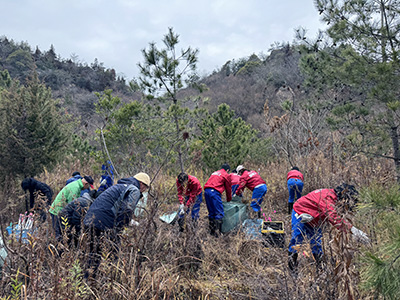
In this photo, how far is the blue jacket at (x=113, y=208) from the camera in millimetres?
3971

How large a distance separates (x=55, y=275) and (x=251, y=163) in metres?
10.1

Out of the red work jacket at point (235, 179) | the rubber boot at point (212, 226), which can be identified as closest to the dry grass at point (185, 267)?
the rubber boot at point (212, 226)

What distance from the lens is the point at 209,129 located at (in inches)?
399

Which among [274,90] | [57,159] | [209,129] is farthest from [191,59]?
[274,90]

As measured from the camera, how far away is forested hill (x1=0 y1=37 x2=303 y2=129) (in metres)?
30.0

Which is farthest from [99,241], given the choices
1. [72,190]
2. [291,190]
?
[291,190]

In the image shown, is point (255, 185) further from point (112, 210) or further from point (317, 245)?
point (112, 210)

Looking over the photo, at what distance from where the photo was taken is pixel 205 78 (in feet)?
152

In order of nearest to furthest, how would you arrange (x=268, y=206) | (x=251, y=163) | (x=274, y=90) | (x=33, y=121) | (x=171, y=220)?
(x=171, y=220) → (x=268, y=206) → (x=33, y=121) → (x=251, y=163) → (x=274, y=90)

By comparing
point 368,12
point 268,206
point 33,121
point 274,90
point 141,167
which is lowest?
point 268,206

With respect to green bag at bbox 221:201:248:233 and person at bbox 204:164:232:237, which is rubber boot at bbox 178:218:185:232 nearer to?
person at bbox 204:164:232:237

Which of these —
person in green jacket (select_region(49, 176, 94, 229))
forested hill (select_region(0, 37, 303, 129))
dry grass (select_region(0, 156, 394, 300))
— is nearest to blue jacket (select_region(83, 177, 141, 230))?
dry grass (select_region(0, 156, 394, 300))

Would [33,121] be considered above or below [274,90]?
below

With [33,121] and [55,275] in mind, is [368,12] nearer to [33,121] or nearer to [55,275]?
[55,275]
